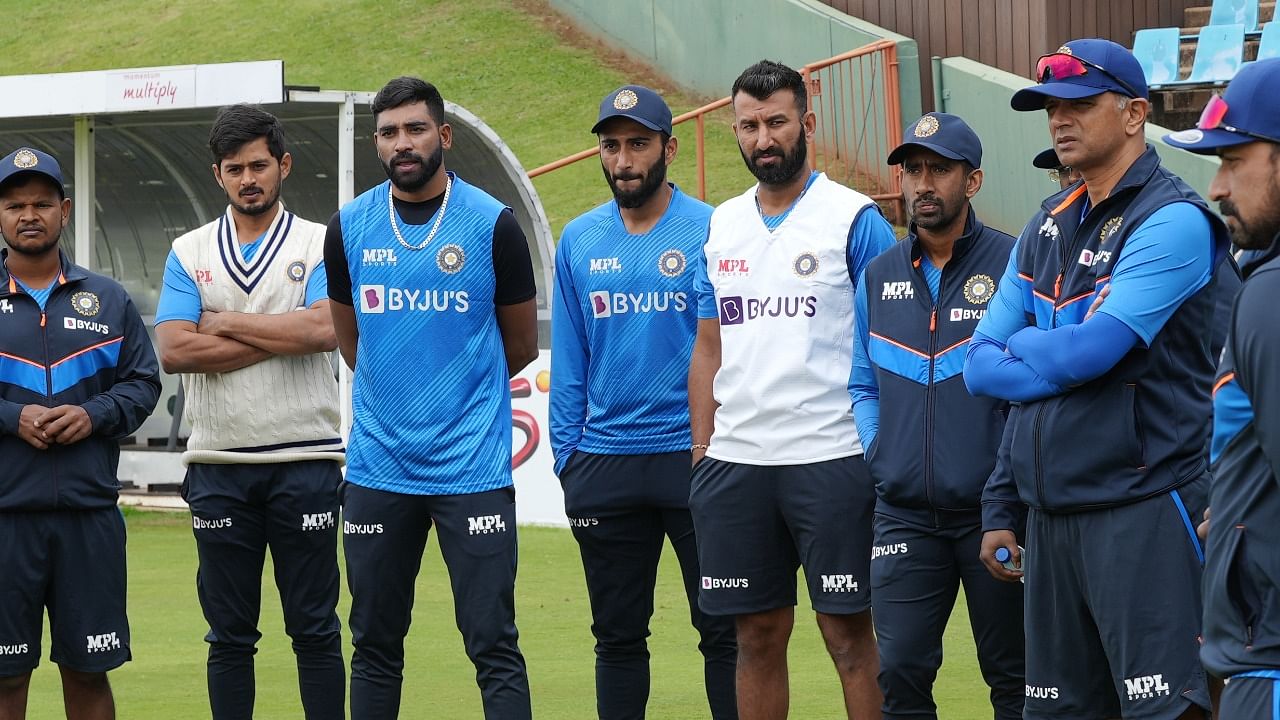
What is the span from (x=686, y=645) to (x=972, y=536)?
3.94 metres

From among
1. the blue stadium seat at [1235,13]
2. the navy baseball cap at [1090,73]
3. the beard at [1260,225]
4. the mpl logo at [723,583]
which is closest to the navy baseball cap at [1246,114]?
the beard at [1260,225]

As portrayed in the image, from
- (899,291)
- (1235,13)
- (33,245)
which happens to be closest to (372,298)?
Answer: (33,245)

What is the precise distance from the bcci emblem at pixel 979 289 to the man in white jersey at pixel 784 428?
0.49 m

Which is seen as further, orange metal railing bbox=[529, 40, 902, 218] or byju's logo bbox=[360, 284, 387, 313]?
orange metal railing bbox=[529, 40, 902, 218]

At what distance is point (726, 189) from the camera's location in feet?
73.6

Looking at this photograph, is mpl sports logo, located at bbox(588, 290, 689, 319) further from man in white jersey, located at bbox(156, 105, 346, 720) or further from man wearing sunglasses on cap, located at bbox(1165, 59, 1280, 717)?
man wearing sunglasses on cap, located at bbox(1165, 59, 1280, 717)

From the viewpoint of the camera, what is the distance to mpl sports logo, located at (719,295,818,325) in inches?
237

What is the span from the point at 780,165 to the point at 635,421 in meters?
1.18

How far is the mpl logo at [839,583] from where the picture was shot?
5.87 meters

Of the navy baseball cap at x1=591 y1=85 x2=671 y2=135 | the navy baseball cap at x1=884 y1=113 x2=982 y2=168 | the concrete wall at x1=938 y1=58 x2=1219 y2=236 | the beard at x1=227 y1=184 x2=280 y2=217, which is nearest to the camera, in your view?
the navy baseball cap at x1=884 y1=113 x2=982 y2=168

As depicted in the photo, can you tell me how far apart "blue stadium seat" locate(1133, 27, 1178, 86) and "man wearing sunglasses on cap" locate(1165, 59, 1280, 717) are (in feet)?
53.9

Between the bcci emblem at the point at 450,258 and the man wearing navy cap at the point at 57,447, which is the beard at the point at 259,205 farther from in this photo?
the bcci emblem at the point at 450,258

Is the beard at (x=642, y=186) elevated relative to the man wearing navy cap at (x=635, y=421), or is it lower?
elevated

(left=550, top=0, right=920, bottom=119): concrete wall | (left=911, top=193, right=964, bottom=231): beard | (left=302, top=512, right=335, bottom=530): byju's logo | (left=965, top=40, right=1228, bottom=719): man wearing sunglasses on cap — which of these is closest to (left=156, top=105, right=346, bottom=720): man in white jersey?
(left=302, top=512, right=335, bottom=530): byju's logo
